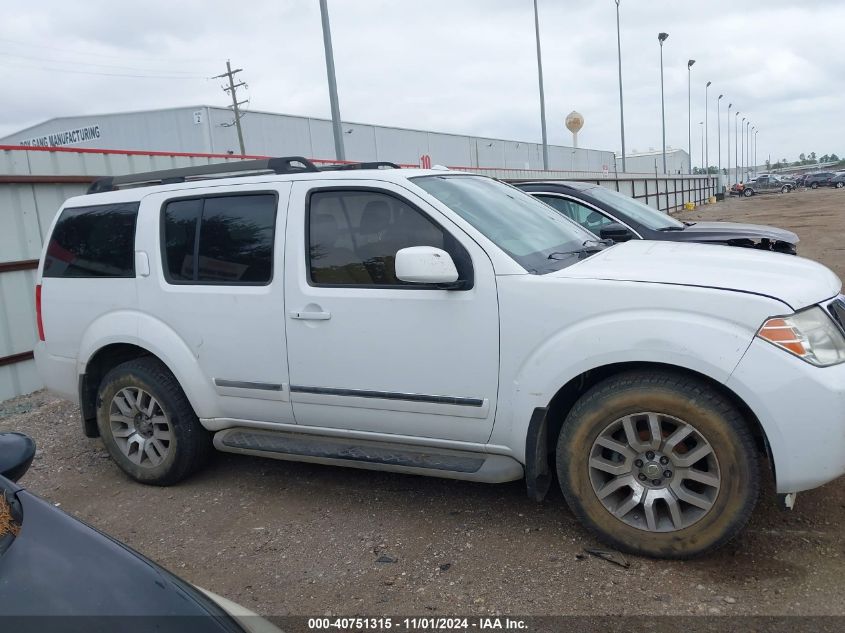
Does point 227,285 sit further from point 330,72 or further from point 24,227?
point 330,72

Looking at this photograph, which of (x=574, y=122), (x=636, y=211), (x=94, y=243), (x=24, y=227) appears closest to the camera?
(x=94, y=243)

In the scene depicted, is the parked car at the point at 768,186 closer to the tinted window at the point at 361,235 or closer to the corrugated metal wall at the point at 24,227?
the corrugated metal wall at the point at 24,227

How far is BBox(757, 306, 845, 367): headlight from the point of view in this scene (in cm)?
288

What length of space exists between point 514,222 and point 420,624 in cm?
210

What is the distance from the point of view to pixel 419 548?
3.54m

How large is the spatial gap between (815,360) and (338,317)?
221cm

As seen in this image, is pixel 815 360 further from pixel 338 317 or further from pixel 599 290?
pixel 338 317

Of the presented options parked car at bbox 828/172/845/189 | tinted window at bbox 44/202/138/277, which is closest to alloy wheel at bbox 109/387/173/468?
tinted window at bbox 44/202/138/277

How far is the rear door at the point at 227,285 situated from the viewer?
3963 millimetres

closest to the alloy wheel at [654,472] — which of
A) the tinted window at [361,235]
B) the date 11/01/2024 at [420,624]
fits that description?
the date 11/01/2024 at [420,624]

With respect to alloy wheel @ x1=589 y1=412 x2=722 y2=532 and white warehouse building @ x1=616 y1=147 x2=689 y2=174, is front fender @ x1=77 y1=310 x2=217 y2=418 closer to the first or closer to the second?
alloy wheel @ x1=589 y1=412 x2=722 y2=532

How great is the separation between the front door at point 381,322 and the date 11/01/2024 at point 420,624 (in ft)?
2.92

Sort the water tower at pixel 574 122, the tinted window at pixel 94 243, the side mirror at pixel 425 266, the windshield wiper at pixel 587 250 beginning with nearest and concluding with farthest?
the side mirror at pixel 425 266 < the windshield wiper at pixel 587 250 < the tinted window at pixel 94 243 < the water tower at pixel 574 122

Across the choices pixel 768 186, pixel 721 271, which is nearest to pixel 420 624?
pixel 721 271
